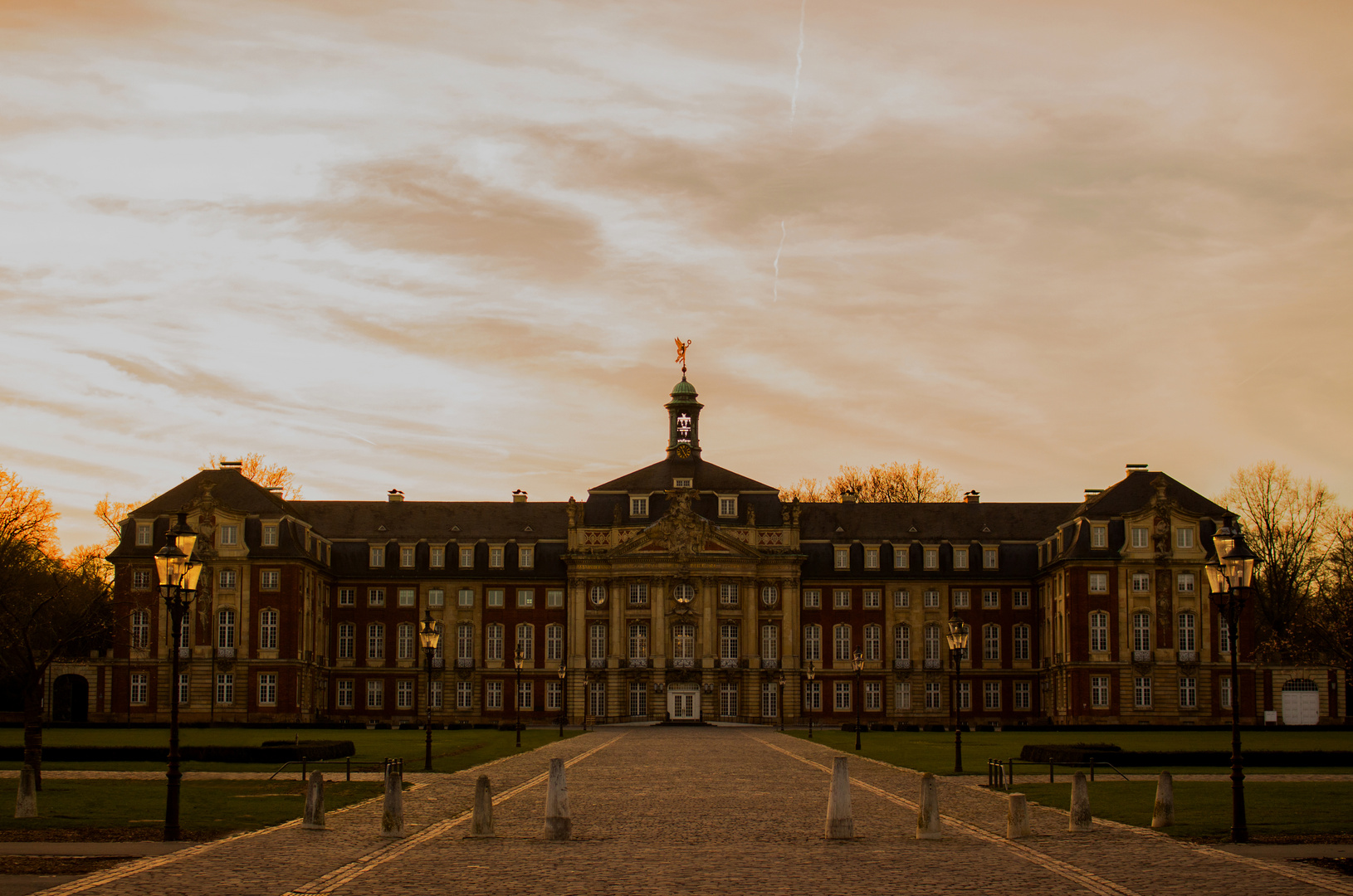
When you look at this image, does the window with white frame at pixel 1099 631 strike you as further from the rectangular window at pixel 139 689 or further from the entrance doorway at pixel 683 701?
the rectangular window at pixel 139 689

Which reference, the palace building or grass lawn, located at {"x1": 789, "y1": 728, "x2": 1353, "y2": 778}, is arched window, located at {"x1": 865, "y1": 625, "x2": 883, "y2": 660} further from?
grass lawn, located at {"x1": 789, "y1": 728, "x2": 1353, "y2": 778}

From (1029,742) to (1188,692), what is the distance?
3044 cm

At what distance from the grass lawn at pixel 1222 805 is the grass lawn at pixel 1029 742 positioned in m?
5.55

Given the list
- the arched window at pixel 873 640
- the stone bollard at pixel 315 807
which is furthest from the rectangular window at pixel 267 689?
the stone bollard at pixel 315 807

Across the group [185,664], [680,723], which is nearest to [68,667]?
[185,664]


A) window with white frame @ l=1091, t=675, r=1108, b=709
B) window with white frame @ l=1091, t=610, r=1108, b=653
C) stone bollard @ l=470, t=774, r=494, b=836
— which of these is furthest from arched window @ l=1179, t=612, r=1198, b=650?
stone bollard @ l=470, t=774, r=494, b=836

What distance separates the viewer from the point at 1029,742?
5788 cm

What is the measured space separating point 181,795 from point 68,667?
62430 mm

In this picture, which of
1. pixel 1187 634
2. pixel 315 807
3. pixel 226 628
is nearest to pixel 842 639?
pixel 1187 634

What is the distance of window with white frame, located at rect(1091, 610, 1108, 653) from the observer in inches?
3334

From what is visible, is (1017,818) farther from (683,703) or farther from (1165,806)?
Result: (683,703)

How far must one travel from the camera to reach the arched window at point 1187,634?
85000 mm

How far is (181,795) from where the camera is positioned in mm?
29406

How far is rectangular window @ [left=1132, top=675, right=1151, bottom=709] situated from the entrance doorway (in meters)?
24.5
